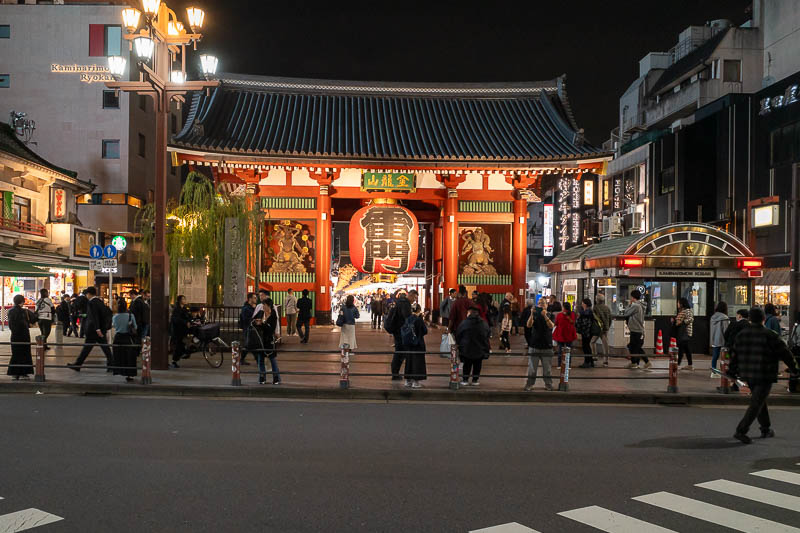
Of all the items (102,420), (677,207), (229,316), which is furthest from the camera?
(677,207)

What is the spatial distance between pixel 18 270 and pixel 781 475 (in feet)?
86.0

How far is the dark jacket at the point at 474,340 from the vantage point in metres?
12.9

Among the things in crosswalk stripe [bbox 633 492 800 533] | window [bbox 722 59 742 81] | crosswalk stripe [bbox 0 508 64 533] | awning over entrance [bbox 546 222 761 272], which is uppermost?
window [bbox 722 59 742 81]

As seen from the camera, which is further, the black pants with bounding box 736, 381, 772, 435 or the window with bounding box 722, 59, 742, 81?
the window with bounding box 722, 59, 742, 81

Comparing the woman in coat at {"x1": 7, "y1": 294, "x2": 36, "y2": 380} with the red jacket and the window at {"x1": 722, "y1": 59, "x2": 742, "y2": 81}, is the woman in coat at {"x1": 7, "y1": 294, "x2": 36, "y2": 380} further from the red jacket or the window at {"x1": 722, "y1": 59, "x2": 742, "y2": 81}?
the window at {"x1": 722, "y1": 59, "x2": 742, "y2": 81}

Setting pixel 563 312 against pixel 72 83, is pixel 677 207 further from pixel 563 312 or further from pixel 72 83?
pixel 72 83

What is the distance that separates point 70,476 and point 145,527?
1874 millimetres

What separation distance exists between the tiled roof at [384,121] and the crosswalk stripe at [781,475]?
1792 cm

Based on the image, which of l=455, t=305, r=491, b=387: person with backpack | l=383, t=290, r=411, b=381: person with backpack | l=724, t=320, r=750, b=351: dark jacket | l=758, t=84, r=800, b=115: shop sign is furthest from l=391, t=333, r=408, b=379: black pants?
l=758, t=84, r=800, b=115: shop sign

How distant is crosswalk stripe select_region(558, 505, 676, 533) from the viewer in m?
5.32

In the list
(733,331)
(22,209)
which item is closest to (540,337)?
(733,331)

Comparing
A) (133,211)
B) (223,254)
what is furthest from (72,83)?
(223,254)

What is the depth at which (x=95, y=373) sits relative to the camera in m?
14.4

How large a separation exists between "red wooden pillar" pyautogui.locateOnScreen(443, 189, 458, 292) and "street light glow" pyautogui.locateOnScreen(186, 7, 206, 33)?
477 inches
